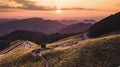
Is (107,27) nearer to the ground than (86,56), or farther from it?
nearer to the ground

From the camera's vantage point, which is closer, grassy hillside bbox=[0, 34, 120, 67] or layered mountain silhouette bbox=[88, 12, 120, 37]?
grassy hillside bbox=[0, 34, 120, 67]

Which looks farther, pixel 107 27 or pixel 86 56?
pixel 107 27

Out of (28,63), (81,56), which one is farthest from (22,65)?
(81,56)

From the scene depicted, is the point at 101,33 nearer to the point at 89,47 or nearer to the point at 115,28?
the point at 115,28

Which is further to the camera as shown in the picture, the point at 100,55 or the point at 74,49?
the point at 74,49

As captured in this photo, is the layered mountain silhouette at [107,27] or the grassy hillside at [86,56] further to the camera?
the layered mountain silhouette at [107,27]

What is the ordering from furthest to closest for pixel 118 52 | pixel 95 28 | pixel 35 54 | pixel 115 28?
pixel 95 28 < pixel 115 28 < pixel 35 54 < pixel 118 52

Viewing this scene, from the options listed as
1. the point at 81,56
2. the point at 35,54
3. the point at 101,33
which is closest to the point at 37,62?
the point at 35,54

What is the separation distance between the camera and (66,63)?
4245 inches

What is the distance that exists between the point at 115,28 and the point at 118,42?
45.8 m

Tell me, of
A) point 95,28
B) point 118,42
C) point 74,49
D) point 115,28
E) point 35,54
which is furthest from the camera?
point 95,28

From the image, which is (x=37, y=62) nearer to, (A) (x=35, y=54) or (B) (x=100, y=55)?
(A) (x=35, y=54)

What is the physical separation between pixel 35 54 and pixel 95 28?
200 feet

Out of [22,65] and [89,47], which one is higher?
[89,47]
